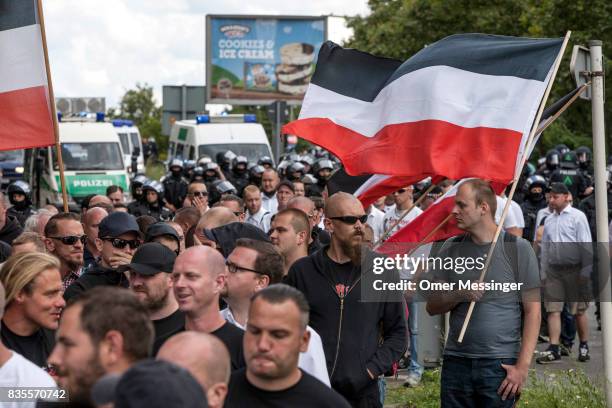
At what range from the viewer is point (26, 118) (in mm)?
10141

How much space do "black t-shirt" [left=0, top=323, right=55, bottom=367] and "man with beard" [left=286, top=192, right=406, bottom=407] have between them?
161 cm

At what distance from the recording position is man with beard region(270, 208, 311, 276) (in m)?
8.09

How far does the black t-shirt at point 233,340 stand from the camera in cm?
561

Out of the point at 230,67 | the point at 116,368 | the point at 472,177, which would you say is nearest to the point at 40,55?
the point at 472,177

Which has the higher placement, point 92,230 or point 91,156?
point 92,230

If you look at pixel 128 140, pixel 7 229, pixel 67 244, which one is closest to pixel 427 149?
pixel 67 244

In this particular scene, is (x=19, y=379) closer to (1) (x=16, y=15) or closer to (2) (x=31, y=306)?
(2) (x=31, y=306)

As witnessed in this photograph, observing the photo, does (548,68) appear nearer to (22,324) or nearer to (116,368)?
(22,324)

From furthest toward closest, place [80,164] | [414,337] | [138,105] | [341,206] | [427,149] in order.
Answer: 1. [138,105]
2. [80,164]
3. [414,337]
4. [427,149]
5. [341,206]

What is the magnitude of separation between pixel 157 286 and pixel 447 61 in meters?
3.25

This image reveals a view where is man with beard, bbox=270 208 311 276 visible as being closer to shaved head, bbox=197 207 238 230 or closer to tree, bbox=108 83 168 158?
shaved head, bbox=197 207 238 230

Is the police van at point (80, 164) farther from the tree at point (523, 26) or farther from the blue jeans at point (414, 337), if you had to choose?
the blue jeans at point (414, 337)

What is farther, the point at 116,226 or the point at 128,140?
the point at 128,140

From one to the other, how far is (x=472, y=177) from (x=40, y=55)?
4.09m
